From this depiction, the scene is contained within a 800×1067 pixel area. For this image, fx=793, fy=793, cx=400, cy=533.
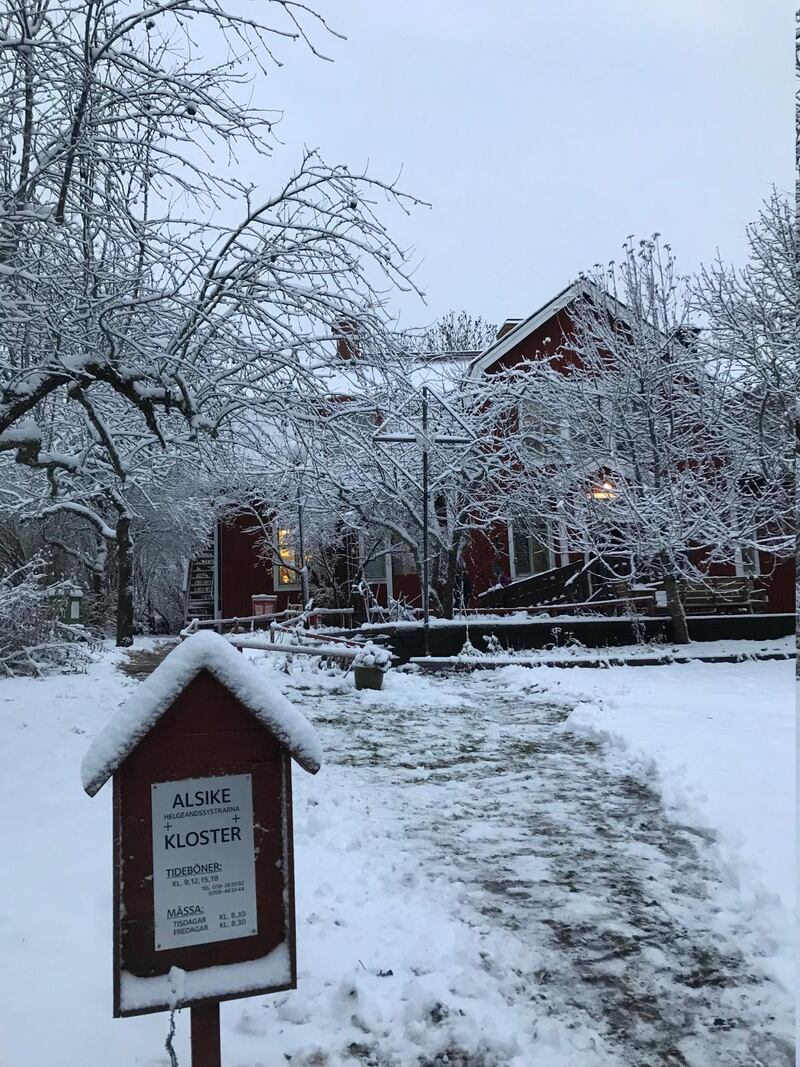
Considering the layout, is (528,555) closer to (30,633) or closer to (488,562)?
(488,562)

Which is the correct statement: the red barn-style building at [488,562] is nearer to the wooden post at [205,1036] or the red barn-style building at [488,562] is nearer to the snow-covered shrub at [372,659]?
the snow-covered shrub at [372,659]

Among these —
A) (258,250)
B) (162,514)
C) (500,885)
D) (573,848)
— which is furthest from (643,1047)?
(162,514)

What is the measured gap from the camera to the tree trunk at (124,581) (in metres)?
18.9

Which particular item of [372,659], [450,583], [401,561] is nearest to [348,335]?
[372,659]

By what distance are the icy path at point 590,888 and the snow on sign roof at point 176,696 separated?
5.35 feet

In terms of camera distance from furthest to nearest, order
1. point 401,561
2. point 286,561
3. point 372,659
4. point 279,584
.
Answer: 1. point 279,584
2. point 286,561
3. point 401,561
4. point 372,659

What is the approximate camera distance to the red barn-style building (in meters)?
21.7

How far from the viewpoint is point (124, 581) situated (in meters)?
19.7

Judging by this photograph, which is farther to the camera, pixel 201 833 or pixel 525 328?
pixel 525 328

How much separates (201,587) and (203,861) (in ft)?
99.3

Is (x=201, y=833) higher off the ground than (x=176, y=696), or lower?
lower

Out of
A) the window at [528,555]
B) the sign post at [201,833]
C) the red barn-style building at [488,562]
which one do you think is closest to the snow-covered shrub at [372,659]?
the red barn-style building at [488,562]

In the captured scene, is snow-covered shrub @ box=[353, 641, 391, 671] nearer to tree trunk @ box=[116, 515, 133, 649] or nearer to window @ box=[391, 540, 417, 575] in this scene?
tree trunk @ box=[116, 515, 133, 649]

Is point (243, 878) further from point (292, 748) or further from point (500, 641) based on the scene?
point (500, 641)
